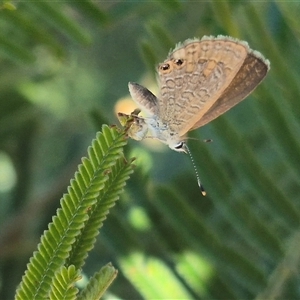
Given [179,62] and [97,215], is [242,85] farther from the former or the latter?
[97,215]

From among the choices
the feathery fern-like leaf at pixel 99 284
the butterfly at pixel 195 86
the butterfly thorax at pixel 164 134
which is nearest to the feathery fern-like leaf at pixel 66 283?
the feathery fern-like leaf at pixel 99 284

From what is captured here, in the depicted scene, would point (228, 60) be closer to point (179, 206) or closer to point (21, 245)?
point (179, 206)

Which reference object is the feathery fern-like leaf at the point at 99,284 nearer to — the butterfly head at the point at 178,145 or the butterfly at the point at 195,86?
the butterfly at the point at 195,86

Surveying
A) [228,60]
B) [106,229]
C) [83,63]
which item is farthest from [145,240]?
[83,63]

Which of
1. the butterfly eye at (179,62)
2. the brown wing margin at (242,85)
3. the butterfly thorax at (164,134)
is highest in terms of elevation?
the butterfly eye at (179,62)

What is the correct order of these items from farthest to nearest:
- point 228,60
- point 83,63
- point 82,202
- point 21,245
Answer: point 83,63 → point 21,245 → point 228,60 → point 82,202

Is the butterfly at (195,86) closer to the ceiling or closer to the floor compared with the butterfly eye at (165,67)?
closer to the floor

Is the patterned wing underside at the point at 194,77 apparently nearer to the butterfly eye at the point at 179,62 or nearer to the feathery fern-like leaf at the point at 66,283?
the butterfly eye at the point at 179,62

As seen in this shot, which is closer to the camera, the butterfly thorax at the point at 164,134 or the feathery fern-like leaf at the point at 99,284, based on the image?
the feathery fern-like leaf at the point at 99,284

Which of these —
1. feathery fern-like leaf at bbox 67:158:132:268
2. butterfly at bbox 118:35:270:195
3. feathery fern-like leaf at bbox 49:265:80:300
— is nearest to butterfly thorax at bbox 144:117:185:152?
butterfly at bbox 118:35:270:195
